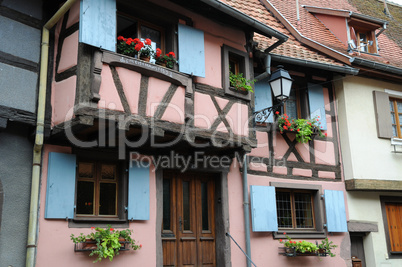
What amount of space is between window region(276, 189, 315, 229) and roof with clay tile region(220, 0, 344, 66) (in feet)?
9.19

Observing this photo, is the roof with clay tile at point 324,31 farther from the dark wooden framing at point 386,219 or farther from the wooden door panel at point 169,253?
the wooden door panel at point 169,253

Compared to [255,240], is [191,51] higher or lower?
higher

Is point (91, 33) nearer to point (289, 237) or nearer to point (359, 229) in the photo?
point (289, 237)

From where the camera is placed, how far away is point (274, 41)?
10367mm

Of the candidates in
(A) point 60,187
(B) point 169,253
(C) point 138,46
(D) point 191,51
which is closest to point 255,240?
(B) point 169,253

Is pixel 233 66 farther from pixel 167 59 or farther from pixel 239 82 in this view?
pixel 167 59

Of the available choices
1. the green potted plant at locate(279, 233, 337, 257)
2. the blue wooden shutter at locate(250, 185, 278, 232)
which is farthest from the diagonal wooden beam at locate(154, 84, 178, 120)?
the green potted plant at locate(279, 233, 337, 257)

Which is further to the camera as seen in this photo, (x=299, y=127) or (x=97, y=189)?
(x=299, y=127)

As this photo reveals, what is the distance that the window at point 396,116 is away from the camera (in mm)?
10727

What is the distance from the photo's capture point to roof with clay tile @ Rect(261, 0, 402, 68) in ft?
36.7

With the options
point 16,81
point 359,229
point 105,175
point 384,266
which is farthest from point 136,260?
point 384,266

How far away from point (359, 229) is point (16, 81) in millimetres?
7199

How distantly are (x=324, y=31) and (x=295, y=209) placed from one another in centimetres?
488

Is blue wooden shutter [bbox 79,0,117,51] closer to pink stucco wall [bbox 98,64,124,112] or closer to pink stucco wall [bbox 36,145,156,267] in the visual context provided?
pink stucco wall [bbox 98,64,124,112]
